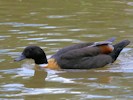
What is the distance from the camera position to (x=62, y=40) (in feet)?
47.6

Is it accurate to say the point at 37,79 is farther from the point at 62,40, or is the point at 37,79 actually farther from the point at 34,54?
the point at 62,40

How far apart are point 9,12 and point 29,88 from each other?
7.16 meters

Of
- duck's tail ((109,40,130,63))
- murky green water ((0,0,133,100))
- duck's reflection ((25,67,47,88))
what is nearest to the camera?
murky green water ((0,0,133,100))

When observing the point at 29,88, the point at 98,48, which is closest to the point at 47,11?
the point at 98,48

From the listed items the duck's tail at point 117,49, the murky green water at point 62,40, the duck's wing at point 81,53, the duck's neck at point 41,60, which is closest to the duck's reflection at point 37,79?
the murky green water at point 62,40

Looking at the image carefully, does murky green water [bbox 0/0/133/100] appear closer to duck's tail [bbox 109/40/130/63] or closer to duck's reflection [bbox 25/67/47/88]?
duck's reflection [bbox 25/67/47/88]

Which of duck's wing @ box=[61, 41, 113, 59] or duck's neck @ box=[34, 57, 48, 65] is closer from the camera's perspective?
duck's wing @ box=[61, 41, 113, 59]

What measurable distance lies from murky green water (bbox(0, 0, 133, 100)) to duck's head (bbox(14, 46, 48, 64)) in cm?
23

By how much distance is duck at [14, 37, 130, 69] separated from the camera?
12609 millimetres

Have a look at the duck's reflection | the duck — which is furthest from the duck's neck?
the duck's reflection

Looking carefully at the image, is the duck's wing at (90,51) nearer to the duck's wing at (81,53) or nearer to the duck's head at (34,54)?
the duck's wing at (81,53)

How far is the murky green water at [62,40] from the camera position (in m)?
10.8

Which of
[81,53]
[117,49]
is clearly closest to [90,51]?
[81,53]

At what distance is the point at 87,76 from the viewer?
12.0m
